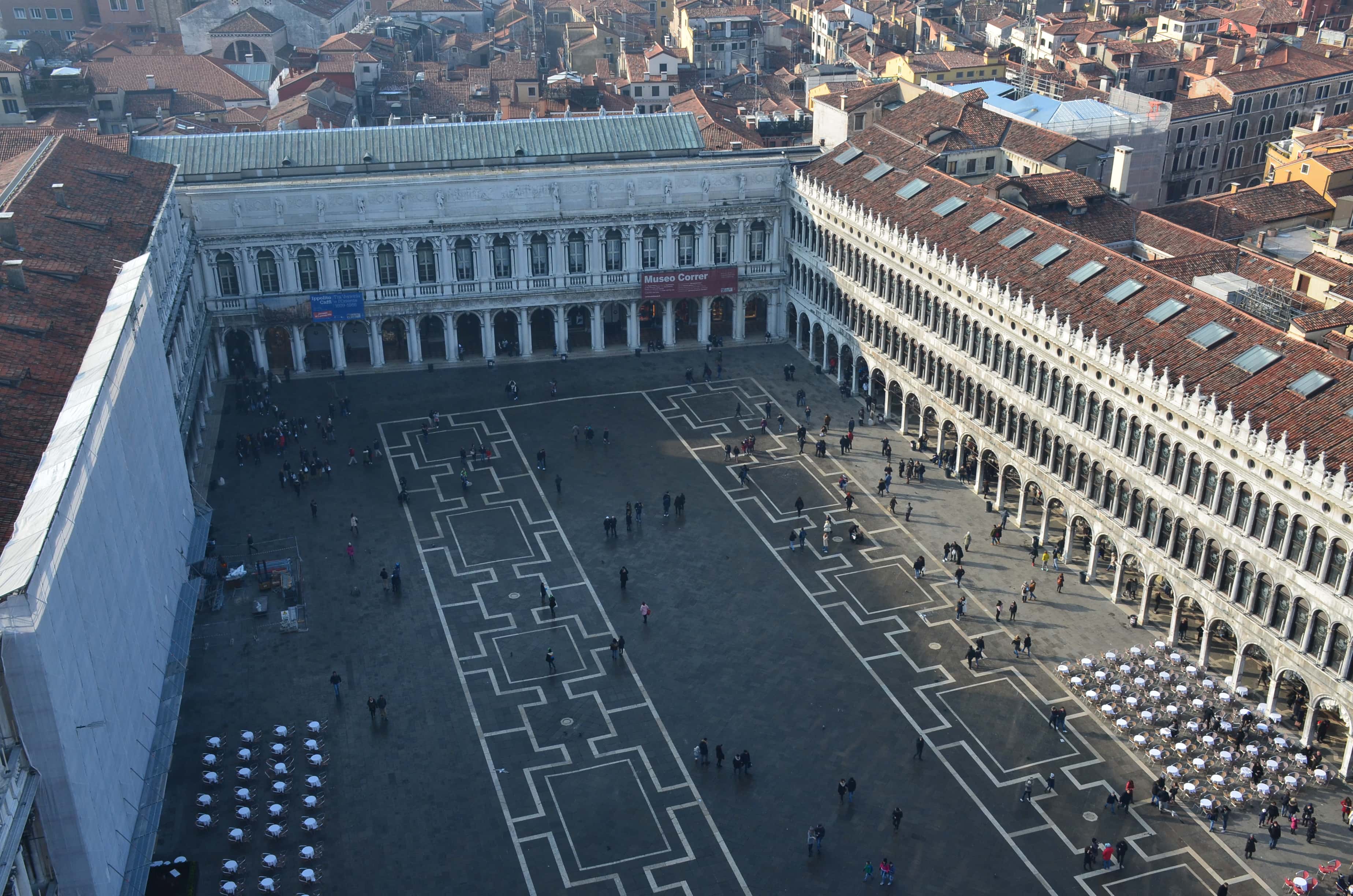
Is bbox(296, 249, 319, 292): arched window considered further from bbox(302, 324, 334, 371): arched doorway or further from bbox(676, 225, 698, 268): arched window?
bbox(676, 225, 698, 268): arched window

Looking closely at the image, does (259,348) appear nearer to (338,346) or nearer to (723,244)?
(338,346)

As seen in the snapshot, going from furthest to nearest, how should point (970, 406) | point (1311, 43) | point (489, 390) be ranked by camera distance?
point (1311, 43)
point (489, 390)
point (970, 406)

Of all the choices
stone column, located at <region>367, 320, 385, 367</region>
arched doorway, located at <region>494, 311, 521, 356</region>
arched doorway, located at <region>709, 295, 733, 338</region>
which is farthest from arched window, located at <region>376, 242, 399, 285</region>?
arched doorway, located at <region>709, 295, 733, 338</region>

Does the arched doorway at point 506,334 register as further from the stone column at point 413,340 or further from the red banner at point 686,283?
the red banner at point 686,283

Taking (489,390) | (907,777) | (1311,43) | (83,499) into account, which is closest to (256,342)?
(489,390)

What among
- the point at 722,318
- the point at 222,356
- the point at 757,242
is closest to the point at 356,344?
the point at 222,356

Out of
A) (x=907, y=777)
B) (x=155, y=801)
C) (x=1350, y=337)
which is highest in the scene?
(x=1350, y=337)

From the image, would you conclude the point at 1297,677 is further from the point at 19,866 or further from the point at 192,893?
the point at 19,866
